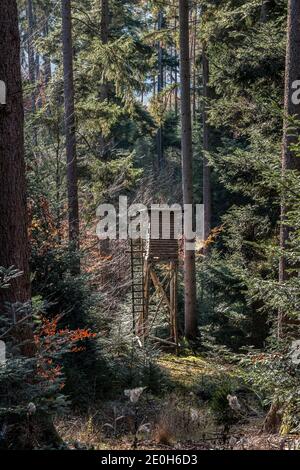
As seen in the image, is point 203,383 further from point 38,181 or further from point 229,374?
point 38,181

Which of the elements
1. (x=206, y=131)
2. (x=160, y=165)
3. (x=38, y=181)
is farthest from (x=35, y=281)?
(x=160, y=165)

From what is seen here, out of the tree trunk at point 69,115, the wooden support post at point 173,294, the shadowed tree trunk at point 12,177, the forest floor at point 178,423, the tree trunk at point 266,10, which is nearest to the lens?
the forest floor at point 178,423

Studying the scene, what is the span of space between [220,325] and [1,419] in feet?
32.4

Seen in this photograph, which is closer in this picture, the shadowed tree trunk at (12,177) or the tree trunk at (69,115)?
the shadowed tree trunk at (12,177)

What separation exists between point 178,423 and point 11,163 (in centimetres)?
369

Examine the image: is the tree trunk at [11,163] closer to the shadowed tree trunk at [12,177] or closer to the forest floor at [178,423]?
the shadowed tree trunk at [12,177]

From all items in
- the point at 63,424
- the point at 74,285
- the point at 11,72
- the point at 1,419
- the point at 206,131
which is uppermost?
the point at 206,131

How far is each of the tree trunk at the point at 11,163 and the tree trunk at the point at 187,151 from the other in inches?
322

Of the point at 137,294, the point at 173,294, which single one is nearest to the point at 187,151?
the point at 173,294

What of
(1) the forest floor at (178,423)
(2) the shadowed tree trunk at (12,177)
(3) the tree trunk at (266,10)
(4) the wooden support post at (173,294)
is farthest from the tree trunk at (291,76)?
(4) the wooden support post at (173,294)

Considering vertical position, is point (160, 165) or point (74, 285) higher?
point (160, 165)

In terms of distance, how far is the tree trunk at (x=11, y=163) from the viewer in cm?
528

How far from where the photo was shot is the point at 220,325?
1418 centimetres

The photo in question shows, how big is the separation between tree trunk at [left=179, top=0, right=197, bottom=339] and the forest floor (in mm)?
1892
